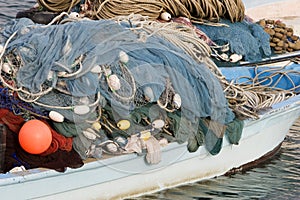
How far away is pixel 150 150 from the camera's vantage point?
18.9 ft

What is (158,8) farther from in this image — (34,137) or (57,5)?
(34,137)

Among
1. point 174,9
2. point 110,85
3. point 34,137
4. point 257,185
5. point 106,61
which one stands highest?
point 106,61

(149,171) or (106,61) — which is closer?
(106,61)

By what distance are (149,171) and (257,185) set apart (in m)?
1.44

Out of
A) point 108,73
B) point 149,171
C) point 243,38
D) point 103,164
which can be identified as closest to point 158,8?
point 243,38

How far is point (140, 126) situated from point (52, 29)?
1.11 metres

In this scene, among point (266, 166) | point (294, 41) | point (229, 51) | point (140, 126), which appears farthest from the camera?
point (294, 41)

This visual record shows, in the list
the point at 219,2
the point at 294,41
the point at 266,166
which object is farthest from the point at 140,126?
the point at 294,41

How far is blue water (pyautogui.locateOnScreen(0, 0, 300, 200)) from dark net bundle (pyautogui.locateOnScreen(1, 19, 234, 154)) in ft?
2.39

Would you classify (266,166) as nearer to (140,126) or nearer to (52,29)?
(140,126)

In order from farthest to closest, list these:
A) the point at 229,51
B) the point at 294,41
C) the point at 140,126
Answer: the point at 294,41, the point at 229,51, the point at 140,126

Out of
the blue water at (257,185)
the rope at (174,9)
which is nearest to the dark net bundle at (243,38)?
the rope at (174,9)

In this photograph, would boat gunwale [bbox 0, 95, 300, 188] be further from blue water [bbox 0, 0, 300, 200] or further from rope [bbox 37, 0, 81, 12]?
rope [bbox 37, 0, 81, 12]

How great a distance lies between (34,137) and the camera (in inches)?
204
